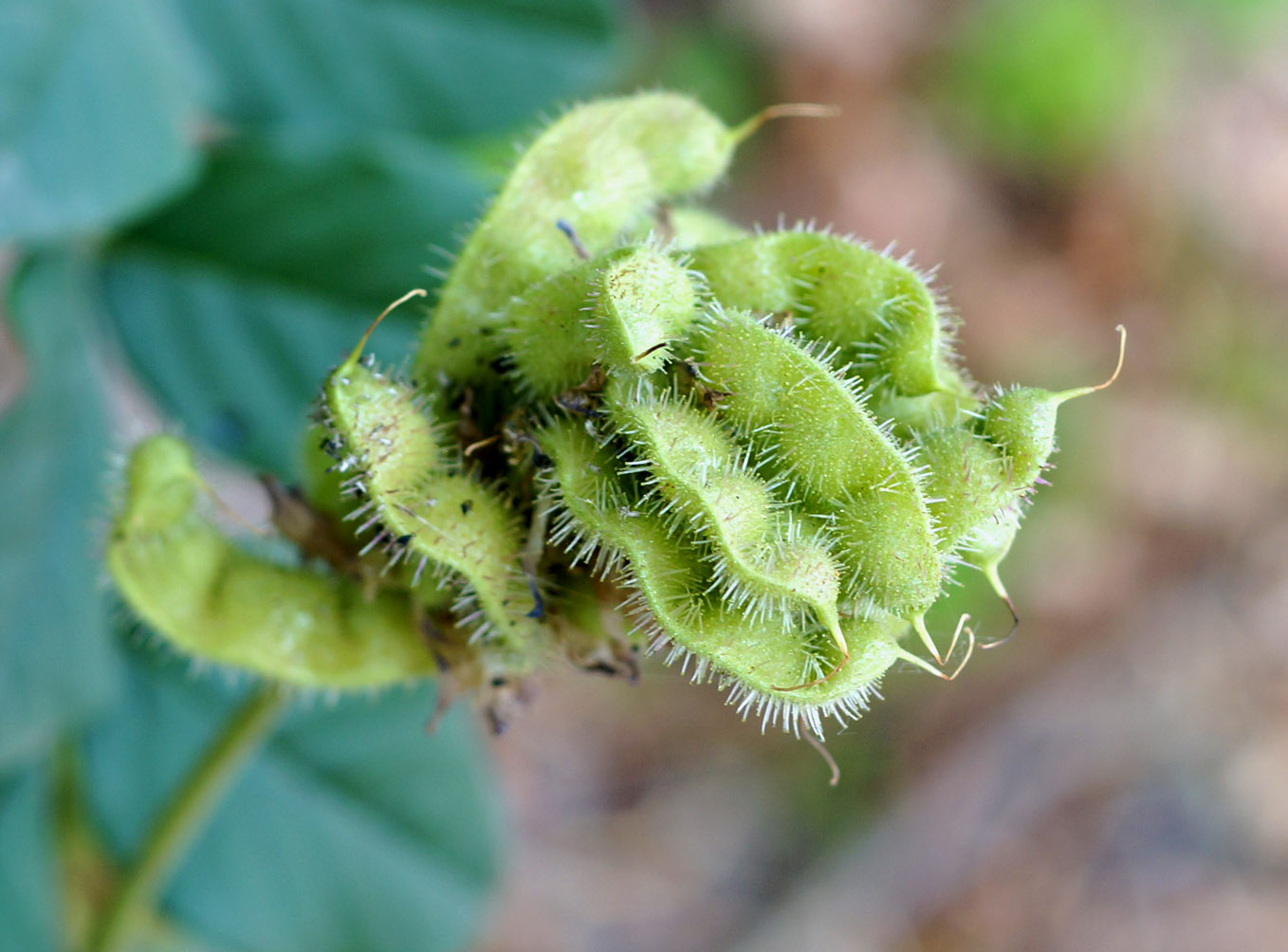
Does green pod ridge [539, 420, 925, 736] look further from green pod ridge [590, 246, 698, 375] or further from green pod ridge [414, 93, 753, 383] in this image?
green pod ridge [414, 93, 753, 383]

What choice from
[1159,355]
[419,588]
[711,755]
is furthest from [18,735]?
[1159,355]

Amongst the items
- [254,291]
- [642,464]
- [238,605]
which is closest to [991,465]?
[642,464]

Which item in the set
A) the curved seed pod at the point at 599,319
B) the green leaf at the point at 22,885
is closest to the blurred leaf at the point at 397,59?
the curved seed pod at the point at 599,319

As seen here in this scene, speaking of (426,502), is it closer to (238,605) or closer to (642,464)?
(642,464)

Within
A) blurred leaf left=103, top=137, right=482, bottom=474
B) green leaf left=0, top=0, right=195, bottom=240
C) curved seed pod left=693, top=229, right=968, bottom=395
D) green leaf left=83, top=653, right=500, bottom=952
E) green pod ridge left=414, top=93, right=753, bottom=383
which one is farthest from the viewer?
green leaf left=83, top=653, right=500, bottom=952

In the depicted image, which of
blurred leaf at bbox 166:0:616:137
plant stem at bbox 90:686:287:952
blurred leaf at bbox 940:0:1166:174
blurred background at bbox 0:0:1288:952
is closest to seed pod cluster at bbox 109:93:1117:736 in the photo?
plant stem at bbox 90:686:287:952

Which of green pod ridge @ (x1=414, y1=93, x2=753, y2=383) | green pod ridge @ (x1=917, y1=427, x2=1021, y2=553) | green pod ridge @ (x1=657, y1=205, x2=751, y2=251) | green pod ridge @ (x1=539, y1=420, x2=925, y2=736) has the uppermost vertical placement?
green pod ridge @ (x1=414, y1=93, x2=753, y2=383)
